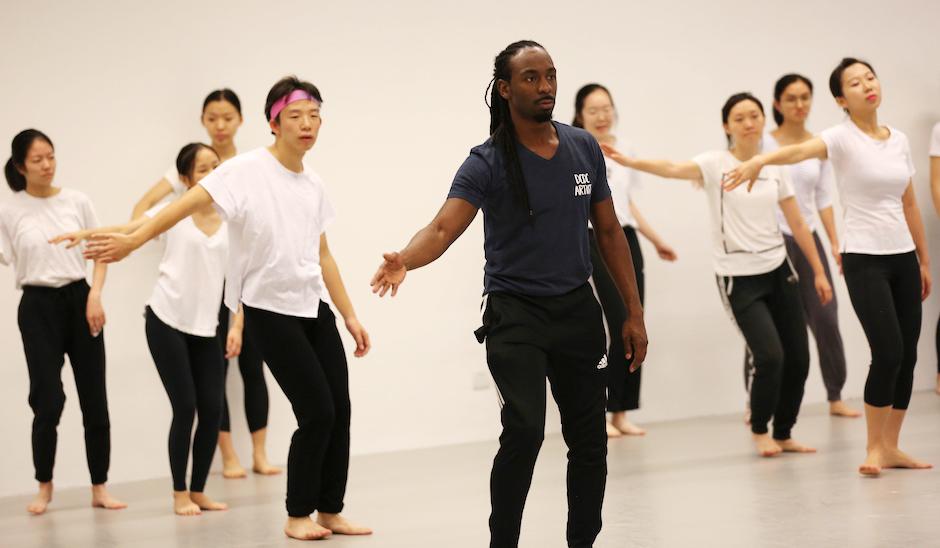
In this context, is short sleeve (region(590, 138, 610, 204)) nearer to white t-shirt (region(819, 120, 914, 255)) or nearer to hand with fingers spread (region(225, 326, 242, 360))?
white t-shirt (region(819, 120, 914, 255))

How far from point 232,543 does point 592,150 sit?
204 cm

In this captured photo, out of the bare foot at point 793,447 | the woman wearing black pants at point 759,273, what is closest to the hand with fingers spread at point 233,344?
the woman wearing black pants at point 759,273

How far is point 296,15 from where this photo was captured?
6457mm

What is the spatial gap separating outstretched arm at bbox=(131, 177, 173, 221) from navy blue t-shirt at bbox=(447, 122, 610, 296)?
3.21 m

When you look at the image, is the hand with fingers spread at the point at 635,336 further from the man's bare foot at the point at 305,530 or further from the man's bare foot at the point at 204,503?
the man's bare foot at the point at 204,503

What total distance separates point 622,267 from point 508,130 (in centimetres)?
50

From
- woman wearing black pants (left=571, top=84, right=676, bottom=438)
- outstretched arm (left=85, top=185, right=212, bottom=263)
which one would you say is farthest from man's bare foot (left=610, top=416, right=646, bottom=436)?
outstretched arm (left=85, top=185, right=212, bottom=263)

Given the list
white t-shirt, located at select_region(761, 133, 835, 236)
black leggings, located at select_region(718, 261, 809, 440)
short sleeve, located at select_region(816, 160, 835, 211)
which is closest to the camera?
black leggings, located at select_region(718, 261, 809, 440)

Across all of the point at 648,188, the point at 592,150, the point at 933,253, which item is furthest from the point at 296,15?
the point at 933,253

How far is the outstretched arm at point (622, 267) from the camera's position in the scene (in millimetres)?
3195

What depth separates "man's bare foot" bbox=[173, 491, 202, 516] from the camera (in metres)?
4.86

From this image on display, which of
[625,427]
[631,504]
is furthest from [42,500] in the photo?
[625,427]

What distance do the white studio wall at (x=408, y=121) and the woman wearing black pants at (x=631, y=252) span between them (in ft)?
1.86

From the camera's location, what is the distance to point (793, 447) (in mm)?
5410
